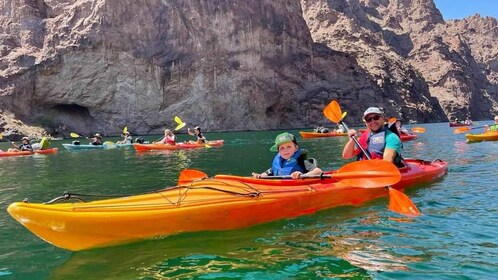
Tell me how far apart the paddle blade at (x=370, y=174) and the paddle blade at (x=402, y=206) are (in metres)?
0.53

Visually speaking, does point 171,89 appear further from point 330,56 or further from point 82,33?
point 330,56

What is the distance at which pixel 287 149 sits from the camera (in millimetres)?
8367

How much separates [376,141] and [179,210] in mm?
4558

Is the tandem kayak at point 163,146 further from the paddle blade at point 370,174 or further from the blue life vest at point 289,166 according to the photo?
the paddle blade at point 370,174

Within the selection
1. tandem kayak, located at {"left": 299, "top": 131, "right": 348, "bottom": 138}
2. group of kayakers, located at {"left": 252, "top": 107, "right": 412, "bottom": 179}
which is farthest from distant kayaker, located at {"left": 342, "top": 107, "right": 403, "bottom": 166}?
tandem kayak, located at {"left": 299, "top": 131, "right": 348, "bottom": 138}

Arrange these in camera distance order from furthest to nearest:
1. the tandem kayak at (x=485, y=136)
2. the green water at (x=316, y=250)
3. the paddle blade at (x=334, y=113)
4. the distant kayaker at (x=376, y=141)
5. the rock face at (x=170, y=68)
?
the rock face at (x=170, y=68)
the tandem kayak at (x=485, y=136)
the paddle blade at (x=334, y=113)
the distant kayaker at (x=376, y=141)
the green water at (x=316, y=250)

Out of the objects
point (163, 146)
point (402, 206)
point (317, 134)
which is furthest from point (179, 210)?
point (317, 134)

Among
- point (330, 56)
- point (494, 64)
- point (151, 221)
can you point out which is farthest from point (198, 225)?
point (494, 64)

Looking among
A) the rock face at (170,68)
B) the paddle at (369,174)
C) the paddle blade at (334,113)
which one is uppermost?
the rock face at (170,68)

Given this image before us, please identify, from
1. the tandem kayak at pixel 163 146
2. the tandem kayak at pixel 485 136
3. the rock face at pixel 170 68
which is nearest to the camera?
the tandem kayak at pixel 485 136

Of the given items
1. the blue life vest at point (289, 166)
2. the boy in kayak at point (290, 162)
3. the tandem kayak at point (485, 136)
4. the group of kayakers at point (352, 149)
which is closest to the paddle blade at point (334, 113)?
the group of kayakers at point (352, 149)

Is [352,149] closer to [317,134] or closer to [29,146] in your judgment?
[29,146]

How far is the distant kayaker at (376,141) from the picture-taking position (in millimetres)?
8633

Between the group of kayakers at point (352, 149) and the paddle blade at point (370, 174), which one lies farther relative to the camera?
the group of kayakers at point (352, 149)
